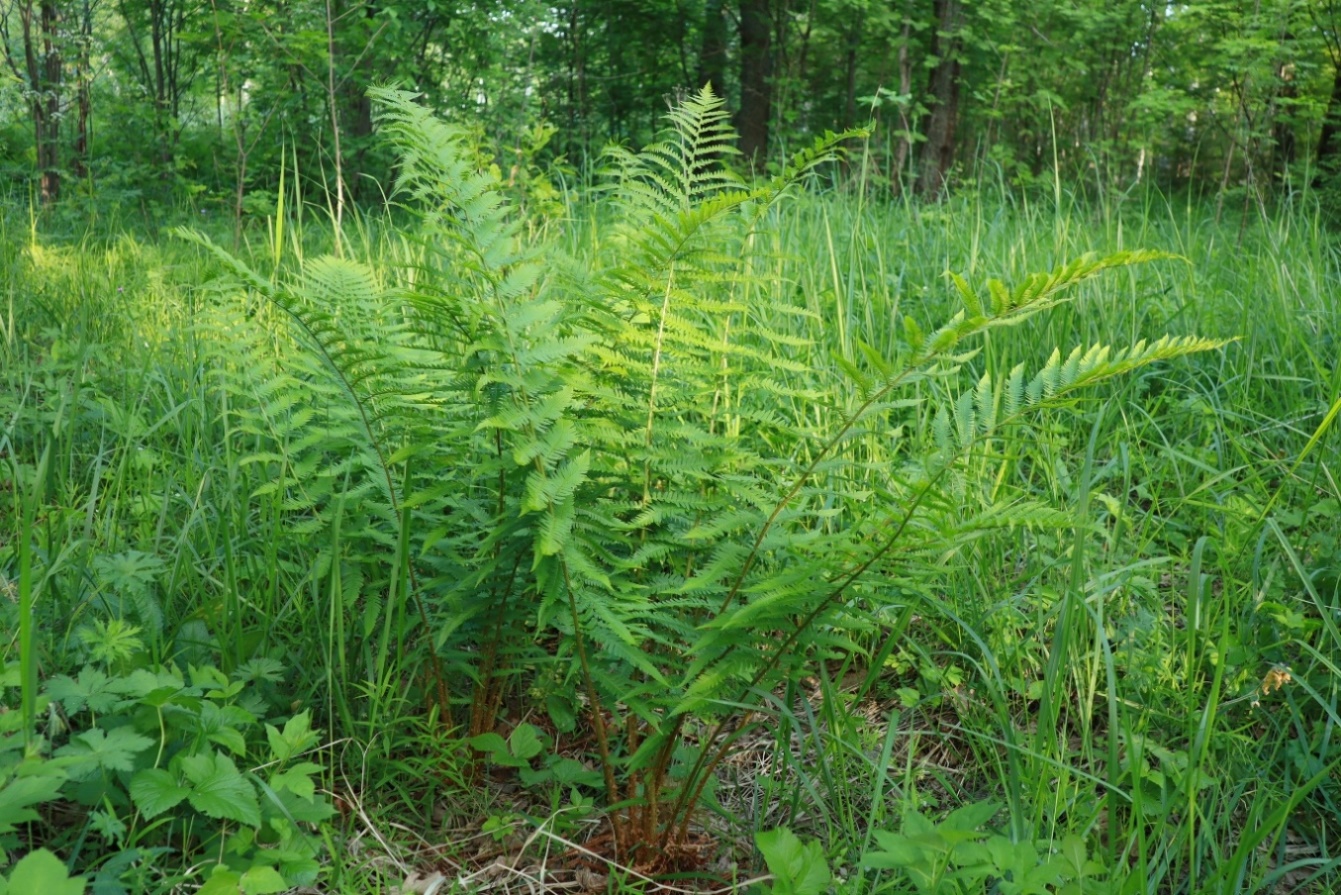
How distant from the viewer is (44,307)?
121 inches

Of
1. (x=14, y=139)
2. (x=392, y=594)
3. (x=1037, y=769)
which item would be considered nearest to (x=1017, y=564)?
(x=1037, y=769)

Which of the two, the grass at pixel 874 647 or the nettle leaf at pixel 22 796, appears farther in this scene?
the grass at pixel 874 647

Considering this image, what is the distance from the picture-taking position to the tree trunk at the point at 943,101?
826 cm

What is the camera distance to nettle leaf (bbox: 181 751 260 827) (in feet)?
3.74

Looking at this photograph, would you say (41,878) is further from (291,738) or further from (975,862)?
(975,862)

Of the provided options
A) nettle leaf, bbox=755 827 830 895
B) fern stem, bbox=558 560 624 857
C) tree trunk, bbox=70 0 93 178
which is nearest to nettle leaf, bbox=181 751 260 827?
fern stem, bbox=558 560 624 857

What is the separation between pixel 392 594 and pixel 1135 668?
48.3 inches

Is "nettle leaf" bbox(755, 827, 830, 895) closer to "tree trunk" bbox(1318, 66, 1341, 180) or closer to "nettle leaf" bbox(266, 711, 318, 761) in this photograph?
"nettle leaf" bbox(266, 711, 318, 761)

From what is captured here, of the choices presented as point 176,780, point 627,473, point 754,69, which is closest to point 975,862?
point 627,473

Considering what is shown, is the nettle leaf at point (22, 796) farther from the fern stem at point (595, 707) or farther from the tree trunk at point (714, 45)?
the tree trunk at point (714, 45)

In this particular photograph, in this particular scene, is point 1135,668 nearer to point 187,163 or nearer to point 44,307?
point 44,307

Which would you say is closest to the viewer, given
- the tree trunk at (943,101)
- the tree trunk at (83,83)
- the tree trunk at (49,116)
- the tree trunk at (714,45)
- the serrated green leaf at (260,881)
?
the serrated green leaf at (260,881)

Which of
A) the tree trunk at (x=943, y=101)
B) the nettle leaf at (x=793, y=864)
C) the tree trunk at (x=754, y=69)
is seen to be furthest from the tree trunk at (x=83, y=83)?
the nettle leaf at (x=793, y=864)

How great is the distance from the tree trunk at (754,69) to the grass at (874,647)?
865 cm
